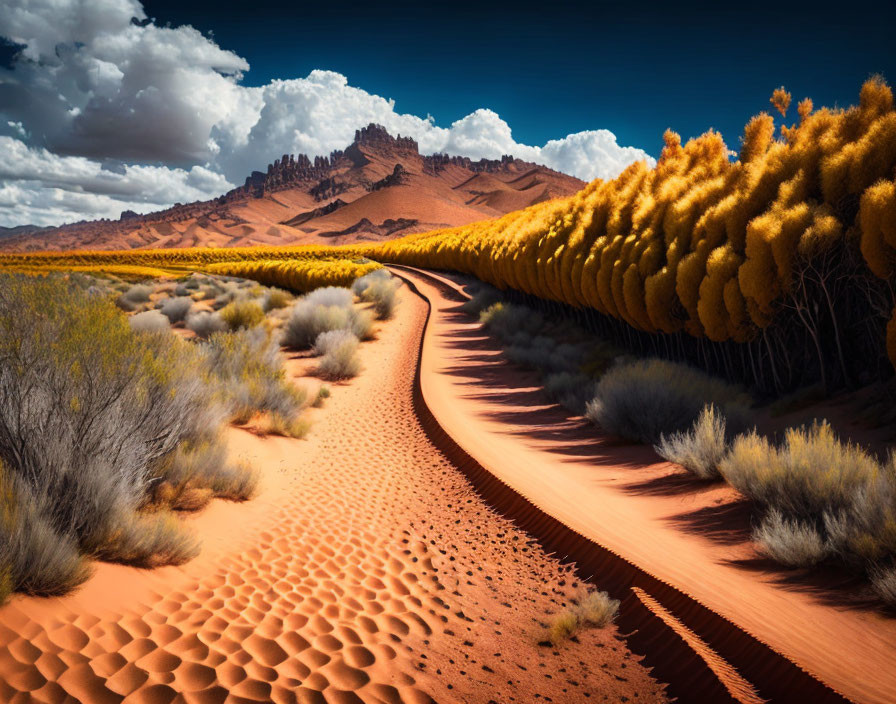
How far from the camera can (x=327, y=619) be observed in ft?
13.2

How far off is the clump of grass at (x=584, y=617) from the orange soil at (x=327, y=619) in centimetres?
7

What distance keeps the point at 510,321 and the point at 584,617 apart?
15137 millimetres

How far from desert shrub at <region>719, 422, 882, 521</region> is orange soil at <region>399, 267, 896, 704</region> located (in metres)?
0.38

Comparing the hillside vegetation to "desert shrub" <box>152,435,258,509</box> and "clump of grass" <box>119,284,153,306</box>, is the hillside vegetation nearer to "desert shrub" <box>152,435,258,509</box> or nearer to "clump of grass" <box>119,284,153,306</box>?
"desert shrub" <box>152,435,258,509</box>

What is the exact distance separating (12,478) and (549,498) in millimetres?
5128

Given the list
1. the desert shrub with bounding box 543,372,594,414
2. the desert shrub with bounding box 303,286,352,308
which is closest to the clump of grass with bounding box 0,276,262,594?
the desert shrub with bounding box 543,372,594,414

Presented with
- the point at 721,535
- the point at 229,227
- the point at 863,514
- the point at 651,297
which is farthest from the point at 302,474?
the point at 229,227

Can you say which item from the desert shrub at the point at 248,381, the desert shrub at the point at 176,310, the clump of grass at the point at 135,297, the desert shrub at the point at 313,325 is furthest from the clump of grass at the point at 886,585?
the clump of grass at the point at 135,297

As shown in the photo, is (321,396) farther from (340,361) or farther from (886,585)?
(886,585)

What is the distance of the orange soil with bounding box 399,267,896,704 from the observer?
11.4 ft

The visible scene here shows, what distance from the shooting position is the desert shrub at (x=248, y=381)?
8992mm

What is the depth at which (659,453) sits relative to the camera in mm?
7504

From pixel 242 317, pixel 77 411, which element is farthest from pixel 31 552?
pixel 242 317

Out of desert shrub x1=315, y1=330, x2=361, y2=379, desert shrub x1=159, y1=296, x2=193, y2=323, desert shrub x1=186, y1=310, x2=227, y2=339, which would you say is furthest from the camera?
desert shrub x1=159, y1=296, x2=193, y2=323
